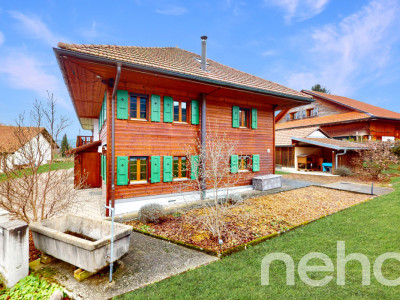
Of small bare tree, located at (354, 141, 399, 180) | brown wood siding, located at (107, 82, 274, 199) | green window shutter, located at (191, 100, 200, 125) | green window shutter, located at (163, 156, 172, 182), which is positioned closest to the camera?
brown wood siding, located at (107, 82, 274, 199)

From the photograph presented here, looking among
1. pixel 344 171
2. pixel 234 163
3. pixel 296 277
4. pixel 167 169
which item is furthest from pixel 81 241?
pixel 344 171

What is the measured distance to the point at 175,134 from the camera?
31.1ft

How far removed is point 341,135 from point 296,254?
25.8 m

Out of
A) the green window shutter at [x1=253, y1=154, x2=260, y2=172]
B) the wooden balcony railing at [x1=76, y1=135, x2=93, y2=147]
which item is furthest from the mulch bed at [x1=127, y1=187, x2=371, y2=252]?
the wooden balcony railing at [x1=76, y1=135, x2=93, y2=147]

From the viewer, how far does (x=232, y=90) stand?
999cm

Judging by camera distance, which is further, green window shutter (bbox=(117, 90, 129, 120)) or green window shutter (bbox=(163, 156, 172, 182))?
green window shutter (bbox=(163, 156, 172, 182))

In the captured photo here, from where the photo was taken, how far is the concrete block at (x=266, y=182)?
11.8 m

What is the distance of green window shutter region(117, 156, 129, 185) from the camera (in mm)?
7988

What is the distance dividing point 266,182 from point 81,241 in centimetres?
1027

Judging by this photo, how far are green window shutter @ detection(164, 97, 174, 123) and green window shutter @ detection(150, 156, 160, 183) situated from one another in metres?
1.77

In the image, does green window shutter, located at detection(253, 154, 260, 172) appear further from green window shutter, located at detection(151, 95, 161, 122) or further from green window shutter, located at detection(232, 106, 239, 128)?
green window shutter, located at detection(151, 95, 161, 122)

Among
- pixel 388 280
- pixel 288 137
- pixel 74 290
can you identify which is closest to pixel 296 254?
pixel 388 280

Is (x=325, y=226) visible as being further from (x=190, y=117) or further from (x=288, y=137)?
(x=288, y=137)

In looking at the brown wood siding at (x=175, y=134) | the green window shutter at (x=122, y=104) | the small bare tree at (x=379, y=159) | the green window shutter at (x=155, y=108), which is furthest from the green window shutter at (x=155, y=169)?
the small bare tree at (x=379, y=159)
